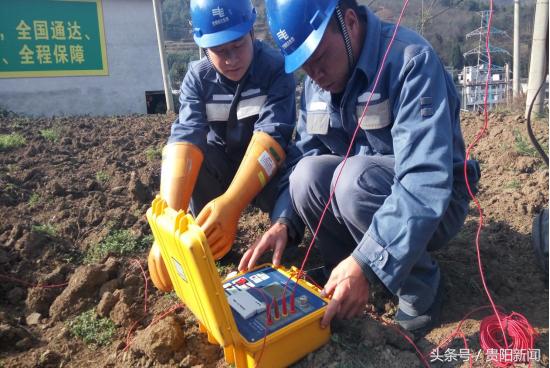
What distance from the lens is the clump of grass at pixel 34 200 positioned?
137 inches

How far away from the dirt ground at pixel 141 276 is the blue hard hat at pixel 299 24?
3.25 feet

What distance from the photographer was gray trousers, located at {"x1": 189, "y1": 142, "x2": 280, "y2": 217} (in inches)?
99.9

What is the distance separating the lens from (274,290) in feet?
5.79

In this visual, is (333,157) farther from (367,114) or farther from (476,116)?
(476,116)

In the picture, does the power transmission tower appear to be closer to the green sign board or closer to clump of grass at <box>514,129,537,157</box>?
clump of grass at <box>514,129,537,157</box>

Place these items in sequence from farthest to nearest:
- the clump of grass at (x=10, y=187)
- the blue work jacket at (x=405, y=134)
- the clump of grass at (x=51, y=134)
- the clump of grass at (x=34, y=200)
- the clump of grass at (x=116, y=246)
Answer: the clump of grass at (x=51, y=134) < the clump of grass at (x=10, y=187) < the clump of grass at (x=34, y=200) < the clump of grass at (x=116, y=246) < the blue work jacket at (x=405, y=134)

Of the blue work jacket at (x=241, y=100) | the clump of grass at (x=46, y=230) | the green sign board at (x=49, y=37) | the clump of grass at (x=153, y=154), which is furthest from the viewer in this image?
the green sign board at (x=49, y=37)

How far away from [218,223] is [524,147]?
2664 mm

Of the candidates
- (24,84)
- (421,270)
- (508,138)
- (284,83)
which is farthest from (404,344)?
(24,84)

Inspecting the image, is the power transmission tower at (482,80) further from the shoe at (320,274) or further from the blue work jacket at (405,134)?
the blue work jacket at (405,134)

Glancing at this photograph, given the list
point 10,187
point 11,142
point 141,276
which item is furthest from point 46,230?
point 11,142

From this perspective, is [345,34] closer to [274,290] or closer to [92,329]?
[274,290]

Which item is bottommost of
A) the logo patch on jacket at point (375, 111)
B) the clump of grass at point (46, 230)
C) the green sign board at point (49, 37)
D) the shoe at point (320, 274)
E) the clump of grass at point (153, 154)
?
the shoe at point (320, 274)

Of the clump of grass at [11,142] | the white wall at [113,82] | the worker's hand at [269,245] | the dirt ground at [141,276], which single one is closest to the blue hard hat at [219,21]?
the worker's hand at [269,245]
